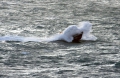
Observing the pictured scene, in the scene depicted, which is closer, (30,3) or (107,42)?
(107,42)

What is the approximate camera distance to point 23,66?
926 centimetres

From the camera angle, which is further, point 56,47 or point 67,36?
point 67,36

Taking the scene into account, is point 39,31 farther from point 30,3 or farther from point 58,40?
point 30,3

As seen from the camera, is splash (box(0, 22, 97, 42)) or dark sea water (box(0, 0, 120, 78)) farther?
splash (box(0, 22, 97, 42))

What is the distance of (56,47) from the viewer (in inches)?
435

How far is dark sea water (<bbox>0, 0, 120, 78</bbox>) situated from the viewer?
29.4 feet

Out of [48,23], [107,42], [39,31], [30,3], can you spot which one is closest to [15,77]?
[107,42]

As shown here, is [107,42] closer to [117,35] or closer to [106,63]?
[117,35]

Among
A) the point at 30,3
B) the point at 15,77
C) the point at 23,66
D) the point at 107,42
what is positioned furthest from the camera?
the point at 30,3

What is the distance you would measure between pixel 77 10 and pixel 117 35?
4924mm

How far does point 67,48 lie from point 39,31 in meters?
2.19

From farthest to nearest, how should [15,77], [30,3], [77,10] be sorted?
[30,3]
[77,10]
[15,77]

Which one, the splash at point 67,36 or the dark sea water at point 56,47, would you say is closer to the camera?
the dark sea water at point 56,47

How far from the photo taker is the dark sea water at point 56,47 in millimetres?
8961
